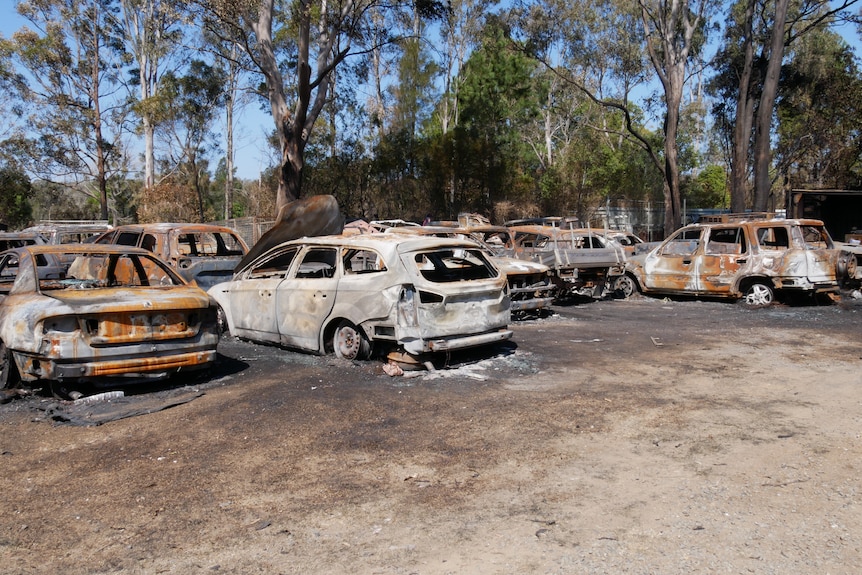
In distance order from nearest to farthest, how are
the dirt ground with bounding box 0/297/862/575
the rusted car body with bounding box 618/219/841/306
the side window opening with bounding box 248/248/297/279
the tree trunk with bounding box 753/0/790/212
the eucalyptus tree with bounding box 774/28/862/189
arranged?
the dirt ground with bounding box 0/297/862/575 → the side window opening with bounding box 248/248/297/279 → the rusted car body with bounding box 618/219/841/306 → the tree trunk with bounding box 753/0/790/212 → the eucalyptus tree with bounding box 774/28/862/189

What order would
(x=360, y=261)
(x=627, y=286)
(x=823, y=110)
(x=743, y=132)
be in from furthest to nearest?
(x=823, y=110), (x=743, y=132), (x=627, y=286), (x=360, y=261)

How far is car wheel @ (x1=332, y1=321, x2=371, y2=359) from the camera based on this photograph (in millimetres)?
7801

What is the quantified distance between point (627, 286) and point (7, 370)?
12168 mm

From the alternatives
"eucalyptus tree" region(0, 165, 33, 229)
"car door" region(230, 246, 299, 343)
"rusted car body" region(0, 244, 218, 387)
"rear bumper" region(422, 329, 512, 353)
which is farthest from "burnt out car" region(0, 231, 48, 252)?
"eucalyptus tree" region(0, 165, 33, 229)

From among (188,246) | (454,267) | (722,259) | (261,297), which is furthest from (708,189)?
(261,297)

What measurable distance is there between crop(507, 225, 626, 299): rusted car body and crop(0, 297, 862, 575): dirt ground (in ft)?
16.0

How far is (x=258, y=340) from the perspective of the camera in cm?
895

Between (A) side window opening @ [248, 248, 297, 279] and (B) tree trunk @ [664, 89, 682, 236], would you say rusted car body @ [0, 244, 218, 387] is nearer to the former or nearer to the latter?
(A) side window opening @ [248, 248, 297, 279]

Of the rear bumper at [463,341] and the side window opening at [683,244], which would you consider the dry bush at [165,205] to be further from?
the rear bumper at [463,341]

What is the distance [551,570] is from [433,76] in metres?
39.9

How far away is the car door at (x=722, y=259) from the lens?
13477 mm

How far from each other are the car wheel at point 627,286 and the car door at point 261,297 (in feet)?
29.0

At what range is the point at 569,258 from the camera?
42.0ft

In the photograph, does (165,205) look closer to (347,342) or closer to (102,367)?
(347,342)
